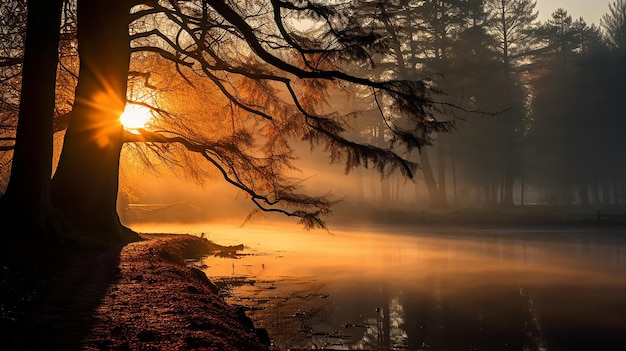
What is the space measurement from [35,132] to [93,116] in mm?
3982

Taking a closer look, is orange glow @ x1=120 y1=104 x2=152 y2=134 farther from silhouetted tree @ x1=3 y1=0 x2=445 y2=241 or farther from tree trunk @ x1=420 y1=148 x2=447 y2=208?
tree trunk @ x1=420 y1=148 x2=447 y2=208

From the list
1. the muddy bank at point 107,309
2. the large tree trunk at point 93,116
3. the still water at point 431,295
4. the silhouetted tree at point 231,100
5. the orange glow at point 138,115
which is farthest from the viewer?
Result: the orange glow at point 138,115

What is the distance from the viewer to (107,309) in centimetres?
643

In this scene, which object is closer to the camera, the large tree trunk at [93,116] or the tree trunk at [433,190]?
the large tree trunk at [93,116]

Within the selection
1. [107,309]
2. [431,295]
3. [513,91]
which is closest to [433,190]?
[513,91]

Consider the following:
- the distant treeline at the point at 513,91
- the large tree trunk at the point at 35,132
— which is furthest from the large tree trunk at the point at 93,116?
the distant treeline at the point at 513,91

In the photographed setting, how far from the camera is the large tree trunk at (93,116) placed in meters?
12.4

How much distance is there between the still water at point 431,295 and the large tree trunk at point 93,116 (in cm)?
346

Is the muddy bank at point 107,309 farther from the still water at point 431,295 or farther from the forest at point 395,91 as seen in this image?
the forest at point 395,91

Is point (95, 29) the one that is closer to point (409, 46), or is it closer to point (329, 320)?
point (329, 320)

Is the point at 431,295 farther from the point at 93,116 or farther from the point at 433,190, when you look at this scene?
the point at 433,190

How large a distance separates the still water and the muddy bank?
58.5 inches

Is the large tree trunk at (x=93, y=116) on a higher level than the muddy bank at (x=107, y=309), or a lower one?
higher

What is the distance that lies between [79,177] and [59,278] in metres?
5.56
